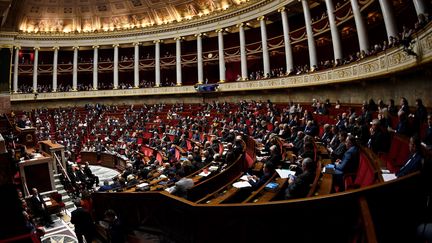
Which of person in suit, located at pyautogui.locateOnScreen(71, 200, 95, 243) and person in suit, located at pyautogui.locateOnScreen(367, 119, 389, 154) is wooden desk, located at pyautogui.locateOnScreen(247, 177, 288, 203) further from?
person in suit, located at pyautogui.locateOnScreen(71, 200, 95, 243)

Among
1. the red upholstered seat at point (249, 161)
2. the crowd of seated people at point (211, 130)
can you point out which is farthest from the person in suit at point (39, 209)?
the red upholstered seat at point (249, 161)

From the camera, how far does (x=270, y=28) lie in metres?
24.3

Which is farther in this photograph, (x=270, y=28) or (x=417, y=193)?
(x=270, y=28)

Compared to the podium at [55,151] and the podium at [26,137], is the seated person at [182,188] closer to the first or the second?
the podium at [55,151]

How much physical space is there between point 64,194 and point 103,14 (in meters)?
25.3

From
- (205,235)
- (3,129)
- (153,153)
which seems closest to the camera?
(205,235)

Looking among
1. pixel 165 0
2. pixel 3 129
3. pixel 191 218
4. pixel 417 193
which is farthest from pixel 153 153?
pixel 165 0

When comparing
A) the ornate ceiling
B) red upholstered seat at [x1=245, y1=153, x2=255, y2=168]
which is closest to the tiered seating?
red upholstered seat at [x1=245, y1=153, x2=255, y2=168]

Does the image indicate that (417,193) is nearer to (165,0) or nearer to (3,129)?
(3,129)

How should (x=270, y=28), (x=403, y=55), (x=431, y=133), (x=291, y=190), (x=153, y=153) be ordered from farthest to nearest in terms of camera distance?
(x=270, y=28), (x=153, y=153), (x=403, y=55), (x=431, y=133), (x=291, y=190)

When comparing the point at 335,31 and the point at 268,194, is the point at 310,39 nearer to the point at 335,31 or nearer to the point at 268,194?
the point at 335,31

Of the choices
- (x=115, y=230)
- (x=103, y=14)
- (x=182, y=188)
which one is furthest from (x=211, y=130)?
(x=103, y=14)

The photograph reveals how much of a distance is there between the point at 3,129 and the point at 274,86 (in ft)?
51.8

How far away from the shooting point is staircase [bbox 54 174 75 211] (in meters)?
9.33
